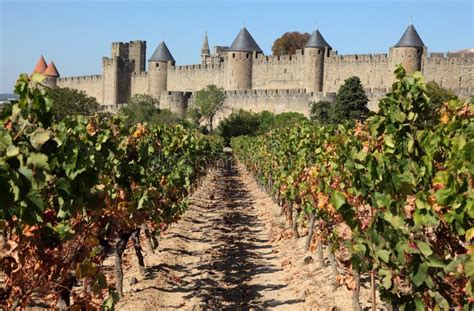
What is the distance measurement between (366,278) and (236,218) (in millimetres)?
6359

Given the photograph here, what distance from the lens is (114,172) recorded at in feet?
23.1

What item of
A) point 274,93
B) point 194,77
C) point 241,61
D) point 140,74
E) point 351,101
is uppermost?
point 241,61

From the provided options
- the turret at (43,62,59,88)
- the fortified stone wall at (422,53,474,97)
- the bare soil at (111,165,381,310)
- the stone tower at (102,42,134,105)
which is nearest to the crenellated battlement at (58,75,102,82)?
the turret at (43,62,59,88)

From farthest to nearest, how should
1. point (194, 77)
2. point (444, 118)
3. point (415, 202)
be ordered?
point (194, 77), point (444, 118), point (415, 202)

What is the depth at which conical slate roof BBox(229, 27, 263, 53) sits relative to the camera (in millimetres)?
46750

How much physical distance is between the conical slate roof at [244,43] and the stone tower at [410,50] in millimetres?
10673

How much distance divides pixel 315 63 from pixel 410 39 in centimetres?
626

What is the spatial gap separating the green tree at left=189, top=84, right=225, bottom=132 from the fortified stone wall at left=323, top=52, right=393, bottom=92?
21.3 ft

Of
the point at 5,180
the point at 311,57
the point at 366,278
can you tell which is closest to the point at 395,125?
the point at 5,180

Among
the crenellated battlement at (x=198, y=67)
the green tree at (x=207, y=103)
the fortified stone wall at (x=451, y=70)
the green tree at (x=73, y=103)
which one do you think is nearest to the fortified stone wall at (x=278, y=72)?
the green tree at (x=207, y=103)

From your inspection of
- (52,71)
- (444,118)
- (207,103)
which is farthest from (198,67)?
(444,118)

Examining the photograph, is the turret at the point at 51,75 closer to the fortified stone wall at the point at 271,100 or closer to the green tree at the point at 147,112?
the green tree at the point at 147,112

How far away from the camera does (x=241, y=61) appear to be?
153 ft

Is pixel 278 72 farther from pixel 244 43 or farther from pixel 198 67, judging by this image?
pixel 198 67
